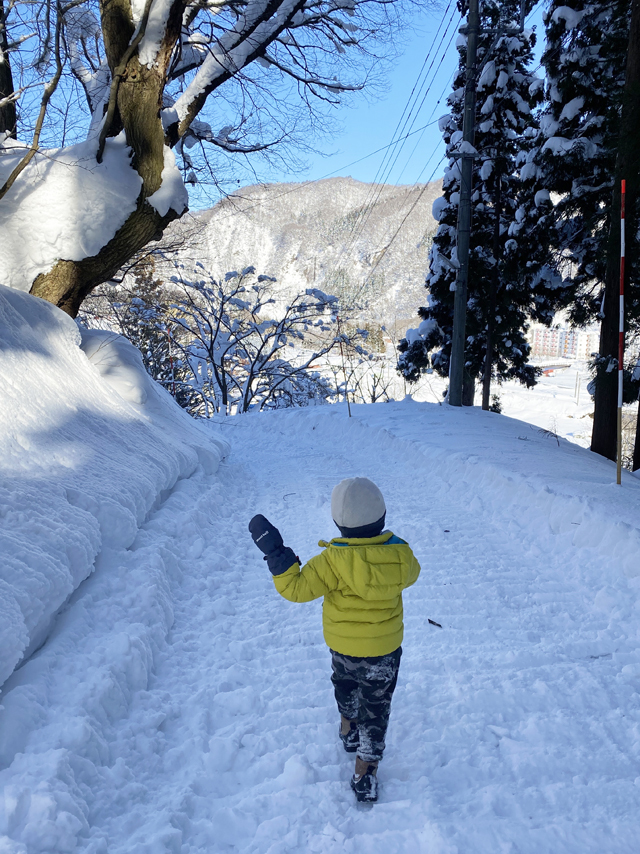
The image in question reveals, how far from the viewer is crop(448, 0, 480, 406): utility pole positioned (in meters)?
10.8

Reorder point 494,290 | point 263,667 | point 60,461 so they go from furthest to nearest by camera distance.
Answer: point 494,290 < point 60,461 < point 263,667

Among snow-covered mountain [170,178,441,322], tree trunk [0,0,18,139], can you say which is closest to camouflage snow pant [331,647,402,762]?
tree trunk [0,0,18,139]

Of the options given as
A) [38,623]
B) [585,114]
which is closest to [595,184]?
[585,114]

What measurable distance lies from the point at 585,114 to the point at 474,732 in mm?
11257

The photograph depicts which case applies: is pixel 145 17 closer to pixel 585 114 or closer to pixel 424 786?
pixel 424 786

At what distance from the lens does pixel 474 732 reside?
2320 mm

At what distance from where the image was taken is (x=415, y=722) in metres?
2.40

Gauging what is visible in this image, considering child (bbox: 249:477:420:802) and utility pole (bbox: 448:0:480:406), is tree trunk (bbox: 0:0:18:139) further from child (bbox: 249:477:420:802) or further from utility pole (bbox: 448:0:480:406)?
utility pole (bbox: 448:0:480:406)

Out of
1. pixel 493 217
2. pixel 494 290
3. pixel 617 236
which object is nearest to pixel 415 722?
pixel 617 236

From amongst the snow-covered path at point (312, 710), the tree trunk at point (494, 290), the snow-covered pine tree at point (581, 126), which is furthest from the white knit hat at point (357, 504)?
the tree trunk at point (494, 290)

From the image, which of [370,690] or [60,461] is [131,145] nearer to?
[60,461]

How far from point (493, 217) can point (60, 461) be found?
47.9 feet

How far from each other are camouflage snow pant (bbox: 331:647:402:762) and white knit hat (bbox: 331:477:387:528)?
1.90ft

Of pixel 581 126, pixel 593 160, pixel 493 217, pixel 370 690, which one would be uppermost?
pixel 493 217
